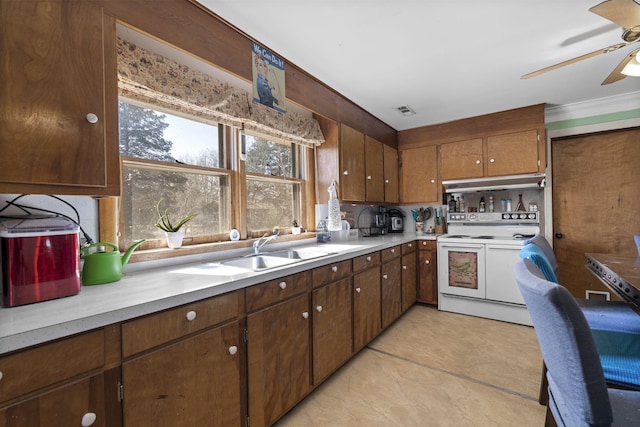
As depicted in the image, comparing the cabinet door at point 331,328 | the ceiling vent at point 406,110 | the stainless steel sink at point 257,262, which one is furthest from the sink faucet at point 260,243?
the ceiling vent at point 406,110

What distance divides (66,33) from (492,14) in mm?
2168

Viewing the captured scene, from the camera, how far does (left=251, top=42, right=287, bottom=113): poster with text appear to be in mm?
1857

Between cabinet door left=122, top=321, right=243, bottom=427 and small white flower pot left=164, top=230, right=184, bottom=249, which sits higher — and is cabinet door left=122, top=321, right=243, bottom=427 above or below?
below

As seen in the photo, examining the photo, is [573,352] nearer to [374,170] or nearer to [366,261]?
[366,261]

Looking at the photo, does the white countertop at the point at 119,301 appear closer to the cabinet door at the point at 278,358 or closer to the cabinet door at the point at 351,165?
the cabinet door at the point at 278,358

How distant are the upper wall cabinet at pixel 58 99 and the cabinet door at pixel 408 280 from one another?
2.86 metres

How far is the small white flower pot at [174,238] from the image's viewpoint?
1.74 m

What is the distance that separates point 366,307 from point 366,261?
0.40 meters

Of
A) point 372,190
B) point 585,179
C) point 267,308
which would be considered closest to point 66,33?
point 267,308

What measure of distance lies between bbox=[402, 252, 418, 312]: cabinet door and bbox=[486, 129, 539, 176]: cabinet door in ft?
4.65

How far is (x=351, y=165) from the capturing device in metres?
2.97

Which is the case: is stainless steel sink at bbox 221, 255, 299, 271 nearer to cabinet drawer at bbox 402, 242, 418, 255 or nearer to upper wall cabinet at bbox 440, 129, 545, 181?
cabinet drawer at bbox 402, 242, 418, 255

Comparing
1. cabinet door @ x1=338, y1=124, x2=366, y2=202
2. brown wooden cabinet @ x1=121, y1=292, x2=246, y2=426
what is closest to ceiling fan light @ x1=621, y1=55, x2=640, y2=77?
cabinet door @ x1=338, y1=124, x2=366, y2=202

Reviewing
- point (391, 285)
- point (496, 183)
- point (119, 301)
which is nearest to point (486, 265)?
point (496, 183)
